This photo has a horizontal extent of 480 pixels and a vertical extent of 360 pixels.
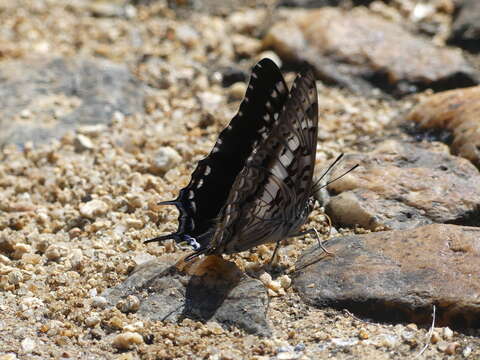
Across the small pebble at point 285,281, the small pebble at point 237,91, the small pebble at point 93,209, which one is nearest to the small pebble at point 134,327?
the small pebble at point 285,281

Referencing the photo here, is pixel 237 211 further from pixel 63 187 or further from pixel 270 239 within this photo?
pixel 63 187

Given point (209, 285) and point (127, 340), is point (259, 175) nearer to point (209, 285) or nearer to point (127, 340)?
point (209, 285)

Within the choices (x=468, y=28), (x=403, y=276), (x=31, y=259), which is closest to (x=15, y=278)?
(x=31, y=259)

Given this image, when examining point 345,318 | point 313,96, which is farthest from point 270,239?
point 313,96

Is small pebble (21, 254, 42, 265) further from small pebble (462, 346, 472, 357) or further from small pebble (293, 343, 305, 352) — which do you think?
small pebble (462, 346, 472, 357)

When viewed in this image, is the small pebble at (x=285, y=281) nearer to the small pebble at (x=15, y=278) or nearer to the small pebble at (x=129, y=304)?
the small pebble at (x=129, y=304)
